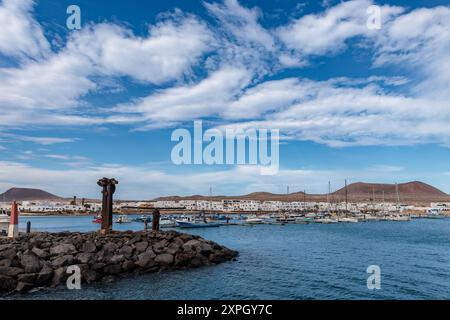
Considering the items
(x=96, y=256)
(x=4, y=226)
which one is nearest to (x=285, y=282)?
(x=96, y=256)

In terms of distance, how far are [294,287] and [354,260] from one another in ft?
58.2

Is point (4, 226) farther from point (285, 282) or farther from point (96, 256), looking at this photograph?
point (285, 282)

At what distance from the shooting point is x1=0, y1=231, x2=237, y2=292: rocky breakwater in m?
24.6

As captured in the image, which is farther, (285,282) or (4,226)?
(4,226)

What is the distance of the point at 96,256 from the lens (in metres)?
28.8

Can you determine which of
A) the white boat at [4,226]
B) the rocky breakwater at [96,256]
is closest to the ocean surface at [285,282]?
the rocky breakwater at [96,256]

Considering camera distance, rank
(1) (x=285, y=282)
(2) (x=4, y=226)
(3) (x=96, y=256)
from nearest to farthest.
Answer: (1) (x=285, y=282) → (3) (x=96, y=256) → (2) (x=4, y=226)

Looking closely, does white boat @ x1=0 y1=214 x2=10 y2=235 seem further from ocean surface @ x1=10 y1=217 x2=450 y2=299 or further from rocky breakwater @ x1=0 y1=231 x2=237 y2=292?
ocean surface @ x1=10 y1=217 x2=450 y2=299

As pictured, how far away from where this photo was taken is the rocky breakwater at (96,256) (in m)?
24.6

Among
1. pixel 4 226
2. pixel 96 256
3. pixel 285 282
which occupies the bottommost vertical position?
pixel 285 282

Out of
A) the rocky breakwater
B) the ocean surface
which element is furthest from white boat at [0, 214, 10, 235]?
the ocean surface

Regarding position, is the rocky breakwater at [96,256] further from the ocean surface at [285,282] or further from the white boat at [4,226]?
the white boat at [4,226]

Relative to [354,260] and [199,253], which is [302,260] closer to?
[354,260]

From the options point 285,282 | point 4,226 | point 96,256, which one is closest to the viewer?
point 285,282
